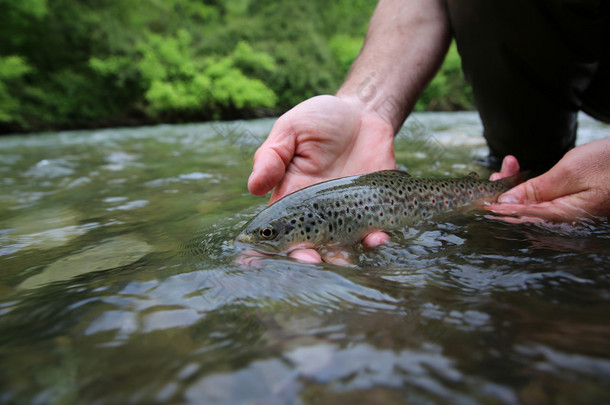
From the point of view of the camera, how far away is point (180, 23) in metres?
26.7

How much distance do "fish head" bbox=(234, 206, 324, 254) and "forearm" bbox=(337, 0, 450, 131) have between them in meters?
1.37

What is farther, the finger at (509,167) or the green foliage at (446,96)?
the green foliage at (446,96)

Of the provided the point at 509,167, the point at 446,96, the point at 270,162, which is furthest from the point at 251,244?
the point at 446,96

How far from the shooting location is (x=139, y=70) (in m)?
19.3

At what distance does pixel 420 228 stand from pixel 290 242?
0.85 meters

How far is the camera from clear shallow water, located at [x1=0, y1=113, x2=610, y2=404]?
933 mm

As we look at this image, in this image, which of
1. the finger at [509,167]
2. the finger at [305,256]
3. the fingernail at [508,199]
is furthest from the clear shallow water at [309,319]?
the finger at [509,167]

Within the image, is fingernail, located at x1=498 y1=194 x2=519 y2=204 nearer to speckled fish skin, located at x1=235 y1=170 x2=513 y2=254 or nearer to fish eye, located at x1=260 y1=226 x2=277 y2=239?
speckled fish skin, located at x1=235 y1=170 x2=513 y2=254

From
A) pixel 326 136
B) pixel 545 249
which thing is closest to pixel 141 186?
pixel 326 136

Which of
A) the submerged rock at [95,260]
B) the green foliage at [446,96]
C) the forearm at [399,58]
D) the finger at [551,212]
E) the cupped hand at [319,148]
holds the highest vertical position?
the green foliage at [446,96]

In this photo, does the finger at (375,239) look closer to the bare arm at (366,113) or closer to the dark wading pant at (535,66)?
the bare arm at (366,113)

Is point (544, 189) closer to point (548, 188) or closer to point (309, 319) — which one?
point (548, 188)

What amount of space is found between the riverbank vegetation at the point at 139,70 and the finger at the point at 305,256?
51.4ft

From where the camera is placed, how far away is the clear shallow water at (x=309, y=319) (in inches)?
36.7
